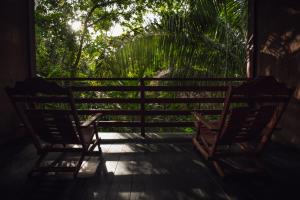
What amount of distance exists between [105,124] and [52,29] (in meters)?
5.98

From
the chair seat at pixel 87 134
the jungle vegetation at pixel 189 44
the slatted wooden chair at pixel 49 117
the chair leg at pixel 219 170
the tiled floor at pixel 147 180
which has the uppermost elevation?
the jungle vegetation at pixel 189 44

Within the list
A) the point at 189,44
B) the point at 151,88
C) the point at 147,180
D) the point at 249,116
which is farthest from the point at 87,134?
the point at 189,44

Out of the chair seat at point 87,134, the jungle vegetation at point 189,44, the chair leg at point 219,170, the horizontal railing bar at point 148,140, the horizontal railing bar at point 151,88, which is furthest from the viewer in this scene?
the jungle vegetation at point 189,44

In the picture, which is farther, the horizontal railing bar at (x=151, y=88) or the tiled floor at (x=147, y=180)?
the horizontal railing bar at (x=151, y=88)

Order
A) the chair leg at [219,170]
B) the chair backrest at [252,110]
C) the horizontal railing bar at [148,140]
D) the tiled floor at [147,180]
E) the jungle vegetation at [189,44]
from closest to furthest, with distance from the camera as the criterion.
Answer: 1. the tiled floor at [147,180]
2. the chair backrest at [252,110]
3. the chair leg at [219,170]
4. the horizontal railing bar at [148,140]
5. the jungle vegetation at [189,44]

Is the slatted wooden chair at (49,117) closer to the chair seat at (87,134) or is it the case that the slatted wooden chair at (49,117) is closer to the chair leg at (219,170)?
the chair seat at (87,134)

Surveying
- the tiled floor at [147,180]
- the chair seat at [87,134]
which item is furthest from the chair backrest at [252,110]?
the chair seat at [87,134]

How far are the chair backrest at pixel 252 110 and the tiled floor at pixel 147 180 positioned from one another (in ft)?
1.44

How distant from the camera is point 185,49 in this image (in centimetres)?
506

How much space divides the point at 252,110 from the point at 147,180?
46.7 inches

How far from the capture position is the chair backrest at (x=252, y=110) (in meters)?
2.75

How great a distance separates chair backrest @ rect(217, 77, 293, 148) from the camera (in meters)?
2.75

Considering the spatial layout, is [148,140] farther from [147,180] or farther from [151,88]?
[147,180]

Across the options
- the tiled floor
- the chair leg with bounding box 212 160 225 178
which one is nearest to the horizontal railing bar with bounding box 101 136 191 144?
the tiled floor
